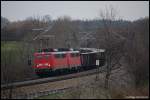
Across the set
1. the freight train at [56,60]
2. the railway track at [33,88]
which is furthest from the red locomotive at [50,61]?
the railway track at [33,88]

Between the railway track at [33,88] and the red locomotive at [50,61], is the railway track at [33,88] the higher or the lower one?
the lower one

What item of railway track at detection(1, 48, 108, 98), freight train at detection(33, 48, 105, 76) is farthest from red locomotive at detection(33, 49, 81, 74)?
railway track at detection(1, 48, 108, 98)

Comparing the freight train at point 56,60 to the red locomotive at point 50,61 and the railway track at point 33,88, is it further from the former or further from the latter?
the railway track at point 33,88

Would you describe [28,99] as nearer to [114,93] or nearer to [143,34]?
[114,93]

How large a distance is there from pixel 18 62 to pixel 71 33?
33279mm

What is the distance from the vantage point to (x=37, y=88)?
27.7m

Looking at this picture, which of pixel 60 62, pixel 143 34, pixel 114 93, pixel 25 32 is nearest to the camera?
pixel 114 93

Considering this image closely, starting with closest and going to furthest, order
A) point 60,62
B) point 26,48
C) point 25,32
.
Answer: point 60,62, point 26,48, point 25,32

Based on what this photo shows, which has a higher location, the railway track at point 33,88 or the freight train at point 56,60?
the freight train at point 56,60

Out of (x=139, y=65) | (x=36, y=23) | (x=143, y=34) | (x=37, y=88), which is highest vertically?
(x=36, y=23)

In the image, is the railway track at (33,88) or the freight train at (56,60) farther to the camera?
the freight train at (56,60)

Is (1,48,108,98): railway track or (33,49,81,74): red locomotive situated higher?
(33,49,81,74): red locomotive

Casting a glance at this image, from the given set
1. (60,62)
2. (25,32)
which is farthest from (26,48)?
(25,32)

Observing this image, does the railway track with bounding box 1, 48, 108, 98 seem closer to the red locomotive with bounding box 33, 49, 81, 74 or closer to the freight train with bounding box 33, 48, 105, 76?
the red locomotive with bounding box 33, 49, 81, 74
